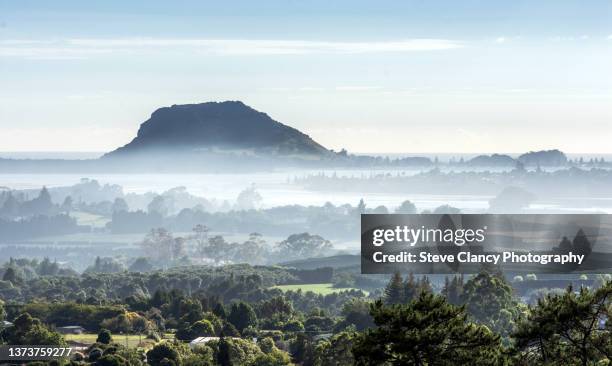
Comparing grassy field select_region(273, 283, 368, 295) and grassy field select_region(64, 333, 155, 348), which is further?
grassy field select_region(273, 283, 368, 295)

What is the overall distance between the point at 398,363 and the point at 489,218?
65.2 ft

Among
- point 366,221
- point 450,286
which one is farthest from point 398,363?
point 450,286

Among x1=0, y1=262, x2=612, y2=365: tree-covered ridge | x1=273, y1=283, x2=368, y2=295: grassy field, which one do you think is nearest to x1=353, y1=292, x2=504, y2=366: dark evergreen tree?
x1=0, y1=262, x2=612, y2=365: tree-covered ridge

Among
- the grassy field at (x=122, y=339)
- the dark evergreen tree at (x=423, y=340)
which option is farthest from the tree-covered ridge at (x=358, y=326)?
the grassy field at (x=122, y=339)

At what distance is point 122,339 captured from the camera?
7750cm

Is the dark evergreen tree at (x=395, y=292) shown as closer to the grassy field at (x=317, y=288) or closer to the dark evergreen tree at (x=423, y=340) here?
the dark evergreen tree at (x=423, y=340)

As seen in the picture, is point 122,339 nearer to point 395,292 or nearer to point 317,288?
point 395,292

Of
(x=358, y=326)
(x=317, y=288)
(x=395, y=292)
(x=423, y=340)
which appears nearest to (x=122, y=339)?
Answer: (x=358, y=326)

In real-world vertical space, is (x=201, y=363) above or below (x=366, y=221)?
below

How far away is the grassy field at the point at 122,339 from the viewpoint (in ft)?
237

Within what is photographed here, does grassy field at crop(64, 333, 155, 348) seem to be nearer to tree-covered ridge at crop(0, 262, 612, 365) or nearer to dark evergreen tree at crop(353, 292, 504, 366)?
tree-covered ridge at crop(0, 262, 612, 365)

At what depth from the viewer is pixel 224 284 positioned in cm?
13925

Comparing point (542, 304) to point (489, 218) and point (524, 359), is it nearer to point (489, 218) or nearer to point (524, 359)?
point (524, 359)

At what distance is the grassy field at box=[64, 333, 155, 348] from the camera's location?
72125 millimetres
